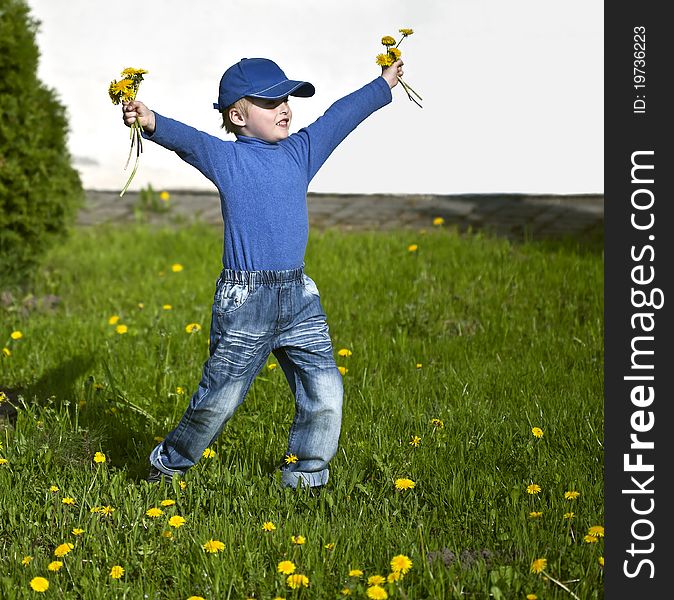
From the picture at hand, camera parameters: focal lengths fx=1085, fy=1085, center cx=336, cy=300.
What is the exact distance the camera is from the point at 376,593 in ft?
9.08

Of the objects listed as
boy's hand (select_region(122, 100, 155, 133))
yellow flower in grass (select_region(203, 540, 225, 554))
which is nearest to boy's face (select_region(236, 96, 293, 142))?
boy's hand (select_region(122, 100, 155, 133))

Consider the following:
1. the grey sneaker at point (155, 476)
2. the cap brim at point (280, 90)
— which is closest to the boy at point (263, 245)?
the cap brim at point (280, 90)

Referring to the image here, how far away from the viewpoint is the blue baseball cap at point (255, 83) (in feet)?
10.9

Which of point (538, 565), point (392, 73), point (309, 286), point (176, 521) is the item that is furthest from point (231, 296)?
point (538, 565)

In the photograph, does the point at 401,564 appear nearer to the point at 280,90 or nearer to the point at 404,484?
the point at 404,484

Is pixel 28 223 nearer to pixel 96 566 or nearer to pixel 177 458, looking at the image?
pixel 177 458

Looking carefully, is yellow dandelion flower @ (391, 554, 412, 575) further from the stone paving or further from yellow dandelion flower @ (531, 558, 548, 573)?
the stone paving

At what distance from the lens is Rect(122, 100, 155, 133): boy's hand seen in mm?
3123

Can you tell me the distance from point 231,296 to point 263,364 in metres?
0.29

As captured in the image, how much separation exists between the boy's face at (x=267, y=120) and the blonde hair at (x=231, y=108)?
1 centimetres

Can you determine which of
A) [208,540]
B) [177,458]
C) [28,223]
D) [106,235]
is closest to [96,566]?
[208,540]

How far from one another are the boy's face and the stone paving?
170 inches

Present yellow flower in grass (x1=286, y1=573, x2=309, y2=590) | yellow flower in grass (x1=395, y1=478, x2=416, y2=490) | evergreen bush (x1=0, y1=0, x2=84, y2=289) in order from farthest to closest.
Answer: evergreen bush (x1=0, y1=0, x2=84, y2=289), yellow flower in grass (x1=395, y1=478, x2=416, y2=490), yellow flower in grass (x1=286, y1=573, x2=309, y2=590)

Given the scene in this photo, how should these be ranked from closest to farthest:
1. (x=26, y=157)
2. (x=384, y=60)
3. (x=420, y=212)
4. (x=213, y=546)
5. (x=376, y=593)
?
(x=376, y=593) → (x=213, y=546) → (x=384, y=60) → (x=26, y=157) → (x=420, y=212)
